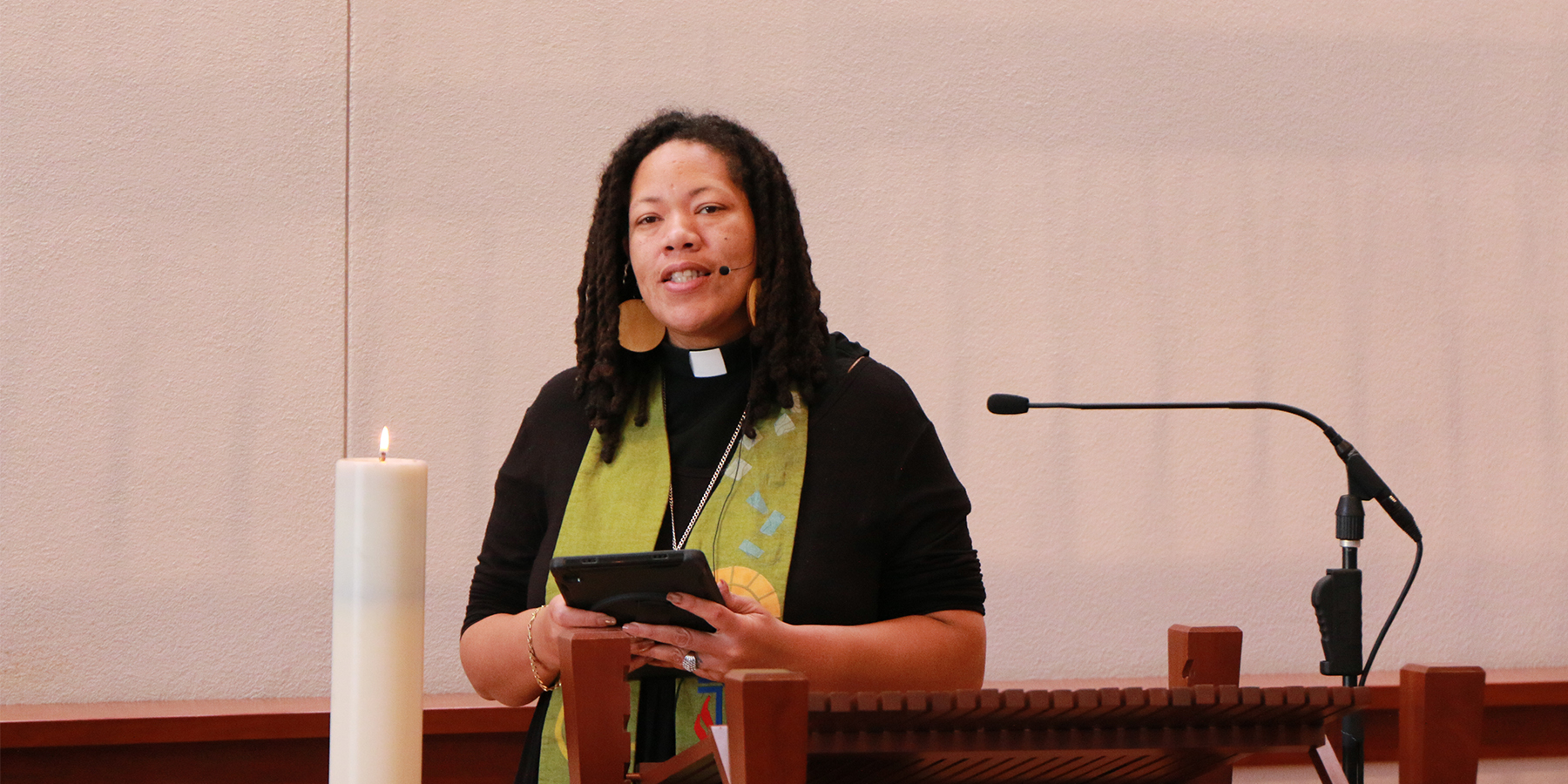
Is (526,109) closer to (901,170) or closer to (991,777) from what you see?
(901,170)

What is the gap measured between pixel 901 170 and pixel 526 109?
0.81 meters

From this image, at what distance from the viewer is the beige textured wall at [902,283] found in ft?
8.20

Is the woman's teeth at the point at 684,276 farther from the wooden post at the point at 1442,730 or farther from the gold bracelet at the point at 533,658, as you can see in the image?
the wooden post at the point at 1442,730

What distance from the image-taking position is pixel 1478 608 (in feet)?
9.73

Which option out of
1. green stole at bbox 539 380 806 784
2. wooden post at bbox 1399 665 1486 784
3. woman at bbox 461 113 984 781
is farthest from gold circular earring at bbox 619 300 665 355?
wooden post at bbox 1399 665 1486 784

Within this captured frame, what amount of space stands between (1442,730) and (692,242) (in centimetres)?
105

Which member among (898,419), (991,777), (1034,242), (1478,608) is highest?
(1034,242)

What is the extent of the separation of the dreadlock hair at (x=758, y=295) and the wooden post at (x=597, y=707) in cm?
70

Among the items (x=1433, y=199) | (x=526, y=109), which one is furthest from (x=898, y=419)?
(x=1433, y=199)

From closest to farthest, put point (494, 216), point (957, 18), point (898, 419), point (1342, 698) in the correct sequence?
point (1342, 698) → point (898, 419) → point (494, 216) → point (957, 18)

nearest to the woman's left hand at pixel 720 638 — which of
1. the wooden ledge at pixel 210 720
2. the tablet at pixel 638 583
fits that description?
the tablet at pixel 638 583

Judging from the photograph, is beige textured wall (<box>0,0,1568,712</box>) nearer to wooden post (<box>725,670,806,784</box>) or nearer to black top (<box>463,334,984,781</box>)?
black top (<box>463,334,984,781</box>)

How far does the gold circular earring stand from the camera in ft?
5.71

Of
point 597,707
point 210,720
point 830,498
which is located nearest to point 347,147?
point 210,720
